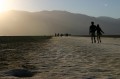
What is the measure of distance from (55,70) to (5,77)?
2237 mm

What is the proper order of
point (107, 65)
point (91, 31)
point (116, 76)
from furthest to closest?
point (91, 31) < point (107, 65) < point (116, 76)

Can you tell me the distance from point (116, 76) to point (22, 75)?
3.36 meters

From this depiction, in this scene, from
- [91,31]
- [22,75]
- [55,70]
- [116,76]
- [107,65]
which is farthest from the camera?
[91,31]

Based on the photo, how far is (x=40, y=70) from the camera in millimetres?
12547

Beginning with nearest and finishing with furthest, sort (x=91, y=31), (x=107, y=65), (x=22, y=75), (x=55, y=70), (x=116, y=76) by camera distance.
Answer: (x=116, y=76)
(x=22, y=75)
(x=55, y=70)
(x=107, y=65)
(x=91, y=31)

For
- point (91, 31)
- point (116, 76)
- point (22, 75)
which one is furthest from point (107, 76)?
point (91, 31)

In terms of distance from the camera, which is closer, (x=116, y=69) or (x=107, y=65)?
(x=116, y=69)

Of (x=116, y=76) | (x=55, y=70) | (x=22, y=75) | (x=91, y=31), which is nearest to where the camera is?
(x=116, y=76)

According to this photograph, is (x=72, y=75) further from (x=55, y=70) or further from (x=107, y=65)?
(x=107, y=65)

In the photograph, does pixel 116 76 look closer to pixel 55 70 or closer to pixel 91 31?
pixel 55 70

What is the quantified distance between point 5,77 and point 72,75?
7.40ft

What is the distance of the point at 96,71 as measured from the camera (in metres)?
11.7

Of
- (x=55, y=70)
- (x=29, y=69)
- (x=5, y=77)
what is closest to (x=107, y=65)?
(x=55, y=70)

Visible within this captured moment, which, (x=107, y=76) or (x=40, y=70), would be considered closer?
(x=107, y=76)
